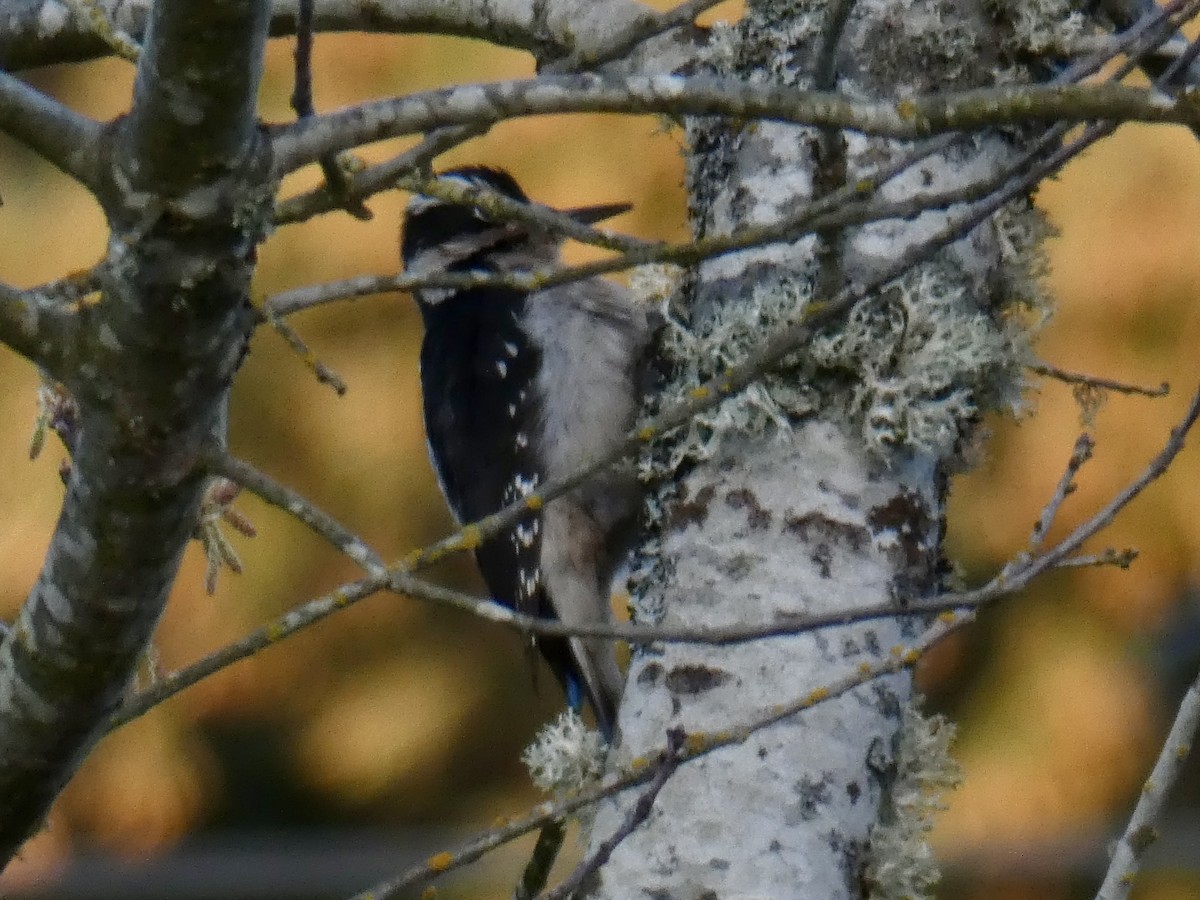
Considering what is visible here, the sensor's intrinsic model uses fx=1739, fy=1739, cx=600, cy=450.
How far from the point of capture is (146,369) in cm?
130

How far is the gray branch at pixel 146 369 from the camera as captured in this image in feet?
3.84

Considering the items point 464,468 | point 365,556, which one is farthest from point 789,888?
point 464,468

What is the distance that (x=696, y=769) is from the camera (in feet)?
5.54

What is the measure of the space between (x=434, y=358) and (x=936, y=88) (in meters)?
1.44

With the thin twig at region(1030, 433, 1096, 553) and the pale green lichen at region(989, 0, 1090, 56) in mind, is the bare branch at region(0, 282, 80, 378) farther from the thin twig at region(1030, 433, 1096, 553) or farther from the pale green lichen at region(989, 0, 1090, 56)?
the pale green lichen at region(989, 0, 1090, 56)

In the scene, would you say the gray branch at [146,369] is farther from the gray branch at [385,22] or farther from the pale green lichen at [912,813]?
the gray branch at [385,22]

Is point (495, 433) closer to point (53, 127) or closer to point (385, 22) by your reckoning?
point (385, 22)

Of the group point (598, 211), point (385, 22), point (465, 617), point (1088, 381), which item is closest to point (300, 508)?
point (1088, 381)

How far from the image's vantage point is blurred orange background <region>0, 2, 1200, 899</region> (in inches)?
118

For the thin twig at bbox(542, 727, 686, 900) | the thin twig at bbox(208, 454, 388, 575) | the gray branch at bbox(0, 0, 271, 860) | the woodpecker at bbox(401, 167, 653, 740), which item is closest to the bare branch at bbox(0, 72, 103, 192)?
the gray branch at bbox(0, 0, 271, 860)

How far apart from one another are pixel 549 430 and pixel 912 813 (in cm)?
120

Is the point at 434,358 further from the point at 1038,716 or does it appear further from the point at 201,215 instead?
the point at 201,215

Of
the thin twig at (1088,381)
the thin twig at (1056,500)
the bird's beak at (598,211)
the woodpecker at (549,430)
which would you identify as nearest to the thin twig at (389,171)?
the thin twig at (1056,500)

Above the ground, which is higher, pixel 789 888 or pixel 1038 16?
pixel 1038 16
